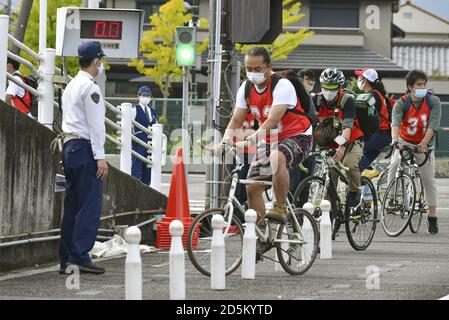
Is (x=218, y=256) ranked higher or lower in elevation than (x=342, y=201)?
lower

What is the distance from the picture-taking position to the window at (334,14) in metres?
56.7

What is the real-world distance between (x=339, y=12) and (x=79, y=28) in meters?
43.2

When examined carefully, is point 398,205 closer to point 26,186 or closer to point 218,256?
point 26,186

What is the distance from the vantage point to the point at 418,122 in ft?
51.0

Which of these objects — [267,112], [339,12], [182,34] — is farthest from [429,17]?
[267,112]

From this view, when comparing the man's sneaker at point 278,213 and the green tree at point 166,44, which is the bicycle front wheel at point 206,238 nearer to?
the man's sneaker at point 278,213

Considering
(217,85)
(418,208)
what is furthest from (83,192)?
(418,208)

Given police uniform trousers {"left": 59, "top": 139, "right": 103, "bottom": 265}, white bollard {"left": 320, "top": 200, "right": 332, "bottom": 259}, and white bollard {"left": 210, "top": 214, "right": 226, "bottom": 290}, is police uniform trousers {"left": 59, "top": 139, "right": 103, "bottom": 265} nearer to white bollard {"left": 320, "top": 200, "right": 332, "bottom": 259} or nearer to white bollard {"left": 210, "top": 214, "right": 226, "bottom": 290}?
white bollard {"left": 210, "top": 214, "right": 226, "bottom": 290}

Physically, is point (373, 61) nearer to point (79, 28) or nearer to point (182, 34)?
point (182, 34)

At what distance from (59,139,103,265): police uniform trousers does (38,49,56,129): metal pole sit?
1.69 metres

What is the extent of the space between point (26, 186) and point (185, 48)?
789cm

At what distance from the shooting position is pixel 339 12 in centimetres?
5697

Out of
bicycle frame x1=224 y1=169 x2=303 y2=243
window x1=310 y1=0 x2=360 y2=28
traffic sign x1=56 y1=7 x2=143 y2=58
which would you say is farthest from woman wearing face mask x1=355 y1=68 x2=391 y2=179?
window x1=310 y1=0 x2=360 y2=28

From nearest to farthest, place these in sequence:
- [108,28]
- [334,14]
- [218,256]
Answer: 1. [218,256]
2. [108,28]
3. [334,14]
